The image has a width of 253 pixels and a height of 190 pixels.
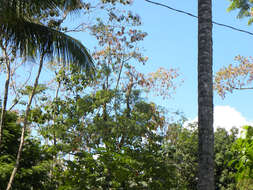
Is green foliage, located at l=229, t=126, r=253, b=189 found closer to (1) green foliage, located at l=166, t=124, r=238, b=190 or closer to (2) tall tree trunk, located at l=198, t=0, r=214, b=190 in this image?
(2) tall tree trunk, located at l=198, t=0, r=214, b=190

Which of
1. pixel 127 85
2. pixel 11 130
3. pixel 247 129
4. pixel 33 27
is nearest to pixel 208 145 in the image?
pixel 247 129

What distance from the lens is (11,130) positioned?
9703 mm

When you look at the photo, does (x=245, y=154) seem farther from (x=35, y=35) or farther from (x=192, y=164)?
(x=192, y=164)

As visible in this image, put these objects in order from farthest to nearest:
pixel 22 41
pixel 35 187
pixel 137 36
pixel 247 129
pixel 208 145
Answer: pixel 137 36 → pixel 35 187 → pixel 22 41 → pixel 247 129 → pixel 208 145

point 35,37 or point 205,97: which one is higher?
point 35,37

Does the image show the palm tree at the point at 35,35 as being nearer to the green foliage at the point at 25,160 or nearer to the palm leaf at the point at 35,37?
the palm leaf at the point at 35,37

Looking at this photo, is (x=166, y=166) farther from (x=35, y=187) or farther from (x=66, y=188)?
(x=35, y=187)

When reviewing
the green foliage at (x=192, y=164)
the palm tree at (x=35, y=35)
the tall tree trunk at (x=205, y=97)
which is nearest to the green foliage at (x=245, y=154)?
the tall tree trunk at (x=205, y=97)

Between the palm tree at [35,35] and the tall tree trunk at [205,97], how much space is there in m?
3.67

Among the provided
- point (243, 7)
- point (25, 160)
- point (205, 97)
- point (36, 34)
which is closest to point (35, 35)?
point (36, 34)

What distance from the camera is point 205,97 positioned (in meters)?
5.73

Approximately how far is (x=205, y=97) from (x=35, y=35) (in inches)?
187

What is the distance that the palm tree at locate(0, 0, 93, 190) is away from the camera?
798cm

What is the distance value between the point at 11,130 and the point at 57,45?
2.76 m
